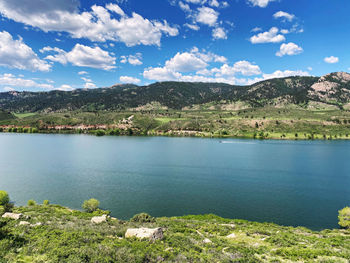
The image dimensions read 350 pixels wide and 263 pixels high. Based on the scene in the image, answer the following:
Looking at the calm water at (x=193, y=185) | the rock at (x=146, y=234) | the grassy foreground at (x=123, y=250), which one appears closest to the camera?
the grassy foreground at (x=123, y=250)

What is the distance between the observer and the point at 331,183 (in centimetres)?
7762

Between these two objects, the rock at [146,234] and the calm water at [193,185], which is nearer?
the rock at [146,234]

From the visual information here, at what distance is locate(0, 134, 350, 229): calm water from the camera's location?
5350 cm

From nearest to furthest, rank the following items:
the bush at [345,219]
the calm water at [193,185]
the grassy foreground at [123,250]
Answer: the grassy foreground at [123,250] < the bush at [345,219] < the calm water at [193,185]

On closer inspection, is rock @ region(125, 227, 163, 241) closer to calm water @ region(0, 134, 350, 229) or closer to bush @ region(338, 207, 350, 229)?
calm water @ region(0, 134, 350, 229)

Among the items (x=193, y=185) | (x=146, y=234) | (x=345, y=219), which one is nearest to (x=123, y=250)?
(x=146, y=234)

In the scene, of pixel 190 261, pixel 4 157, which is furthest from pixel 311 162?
Answer: pixel 4 157

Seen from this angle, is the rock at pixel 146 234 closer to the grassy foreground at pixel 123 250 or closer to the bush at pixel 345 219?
the grassy foreground at pixel 123 250

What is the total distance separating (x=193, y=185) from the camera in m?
73.4

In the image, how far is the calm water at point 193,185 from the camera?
5350cm

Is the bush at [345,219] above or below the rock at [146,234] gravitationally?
below

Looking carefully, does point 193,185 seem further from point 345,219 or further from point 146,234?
point 146,234

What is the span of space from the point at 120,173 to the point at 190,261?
75546 mm

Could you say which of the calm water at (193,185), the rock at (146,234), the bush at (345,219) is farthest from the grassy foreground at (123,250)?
the calm water at (193,185)
